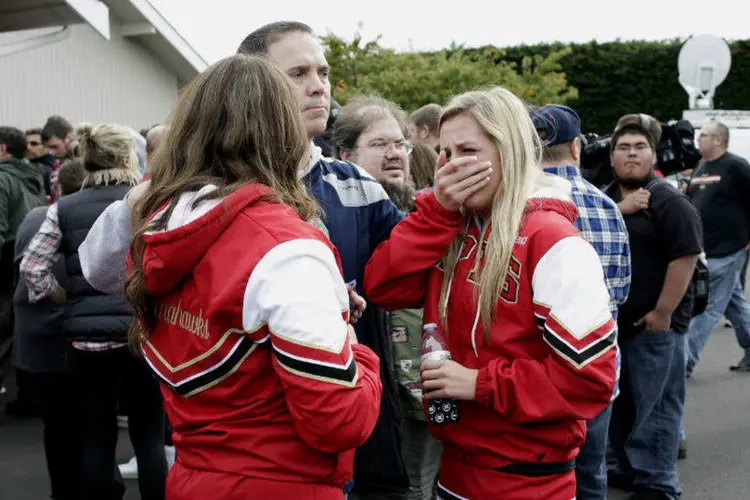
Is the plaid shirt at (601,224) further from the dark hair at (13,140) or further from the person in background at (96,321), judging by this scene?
the dark hair at (13,140)

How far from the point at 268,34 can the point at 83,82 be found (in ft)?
36.1

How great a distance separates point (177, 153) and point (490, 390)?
3.50 feet

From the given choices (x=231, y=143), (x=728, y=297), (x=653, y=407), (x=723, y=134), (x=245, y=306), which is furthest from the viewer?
(x=723, y=134)

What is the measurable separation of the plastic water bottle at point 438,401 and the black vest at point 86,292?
6.91 ft

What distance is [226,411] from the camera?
6.22 ft

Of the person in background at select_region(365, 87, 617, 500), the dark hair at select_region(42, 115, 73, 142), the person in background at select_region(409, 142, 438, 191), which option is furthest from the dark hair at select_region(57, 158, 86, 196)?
the dark hair at select_region(42, 115, 73, 142)

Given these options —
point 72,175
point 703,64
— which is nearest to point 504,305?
point 72,175

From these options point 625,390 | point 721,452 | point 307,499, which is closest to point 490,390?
point 307,499

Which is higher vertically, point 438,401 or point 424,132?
point 424,132

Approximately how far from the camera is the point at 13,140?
24.2 ft

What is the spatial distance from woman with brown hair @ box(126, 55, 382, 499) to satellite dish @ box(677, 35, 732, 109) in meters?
15.2

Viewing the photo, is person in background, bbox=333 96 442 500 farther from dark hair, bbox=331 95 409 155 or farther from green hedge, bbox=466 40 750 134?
green hedge, bbox=466 40 750 134

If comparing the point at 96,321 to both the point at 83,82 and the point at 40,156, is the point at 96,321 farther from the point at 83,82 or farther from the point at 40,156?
the point at 83,82

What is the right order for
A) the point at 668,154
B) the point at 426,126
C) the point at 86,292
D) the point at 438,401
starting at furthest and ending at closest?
the point at 426,126 → the point at 668,154 → the point at 86,292 → the point at 438,401
